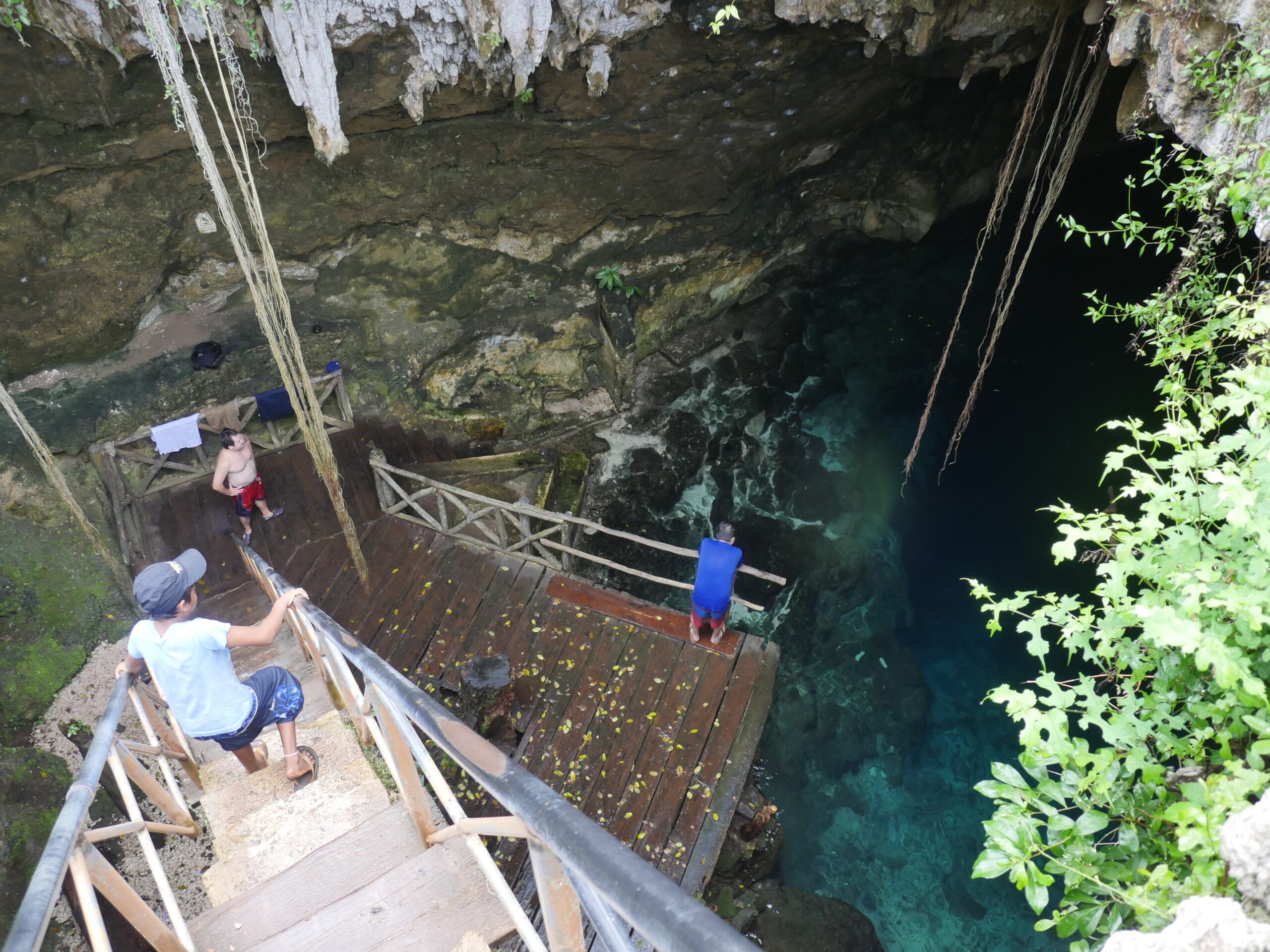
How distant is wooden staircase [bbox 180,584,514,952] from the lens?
2.49 metres

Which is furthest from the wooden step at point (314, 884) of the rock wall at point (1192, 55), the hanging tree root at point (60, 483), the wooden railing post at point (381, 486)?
the wooden railing post at point (381, 486)

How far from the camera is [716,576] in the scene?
20.9 feet

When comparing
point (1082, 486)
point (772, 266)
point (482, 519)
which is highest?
point (772, 266)

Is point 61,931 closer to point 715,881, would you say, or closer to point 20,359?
point 715,881

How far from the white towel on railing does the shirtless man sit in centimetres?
75

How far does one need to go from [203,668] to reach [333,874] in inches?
44.0

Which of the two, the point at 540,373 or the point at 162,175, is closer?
the point at 162,175

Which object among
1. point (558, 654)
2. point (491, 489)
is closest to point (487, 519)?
point (491, 489)

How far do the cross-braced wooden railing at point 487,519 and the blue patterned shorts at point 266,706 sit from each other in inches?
136

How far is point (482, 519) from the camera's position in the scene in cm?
870

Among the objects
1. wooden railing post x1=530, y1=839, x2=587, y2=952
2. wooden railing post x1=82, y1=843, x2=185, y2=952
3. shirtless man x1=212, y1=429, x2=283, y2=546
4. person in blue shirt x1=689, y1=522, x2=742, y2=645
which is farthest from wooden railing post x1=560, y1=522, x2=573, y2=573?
wooden railing post x1=530, y1=839, x2=587, y2=952

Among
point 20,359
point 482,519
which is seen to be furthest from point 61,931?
point 20,359

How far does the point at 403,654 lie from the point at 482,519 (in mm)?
1988

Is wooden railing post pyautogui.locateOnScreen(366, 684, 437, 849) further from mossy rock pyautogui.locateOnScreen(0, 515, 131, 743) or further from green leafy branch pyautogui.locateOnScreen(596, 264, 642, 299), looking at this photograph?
green leafy branch pyautogui.locateOnScreen(596, 264, 642, 299)
